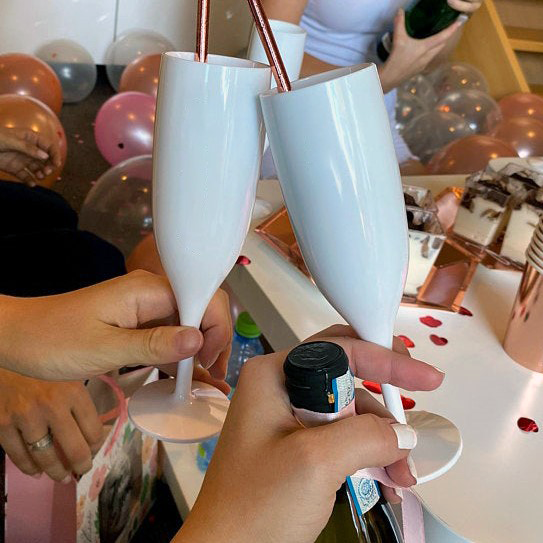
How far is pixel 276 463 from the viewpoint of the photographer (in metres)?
0.37

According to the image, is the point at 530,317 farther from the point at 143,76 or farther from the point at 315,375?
the point at 143,76

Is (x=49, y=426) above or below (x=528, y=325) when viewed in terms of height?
below

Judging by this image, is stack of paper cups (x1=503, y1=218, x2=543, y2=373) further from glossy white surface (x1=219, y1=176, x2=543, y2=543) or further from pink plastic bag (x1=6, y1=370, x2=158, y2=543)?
pink plastic bag (x1=6, y1=370, x2=158, y2=543)

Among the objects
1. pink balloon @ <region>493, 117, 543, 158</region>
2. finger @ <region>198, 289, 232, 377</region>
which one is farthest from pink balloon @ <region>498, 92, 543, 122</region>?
finger @ <region>198, 289, 232, 377</region>

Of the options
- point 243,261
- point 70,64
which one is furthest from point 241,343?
point 70,64

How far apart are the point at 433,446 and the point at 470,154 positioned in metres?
1.11

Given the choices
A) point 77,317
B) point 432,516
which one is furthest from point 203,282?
point 432,516

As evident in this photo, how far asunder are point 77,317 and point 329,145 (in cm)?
24

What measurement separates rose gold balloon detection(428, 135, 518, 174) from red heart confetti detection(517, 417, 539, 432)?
915 mm

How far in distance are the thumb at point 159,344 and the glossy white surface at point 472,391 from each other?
209 mm

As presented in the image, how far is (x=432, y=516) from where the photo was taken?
0.52 metres

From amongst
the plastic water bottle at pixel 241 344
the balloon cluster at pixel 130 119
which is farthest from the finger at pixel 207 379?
the balloon cluster at pixel 130 119

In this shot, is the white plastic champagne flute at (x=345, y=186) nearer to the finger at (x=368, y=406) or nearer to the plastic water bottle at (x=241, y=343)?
the finger at (x=368, y=406)

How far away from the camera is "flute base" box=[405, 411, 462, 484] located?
495mm
